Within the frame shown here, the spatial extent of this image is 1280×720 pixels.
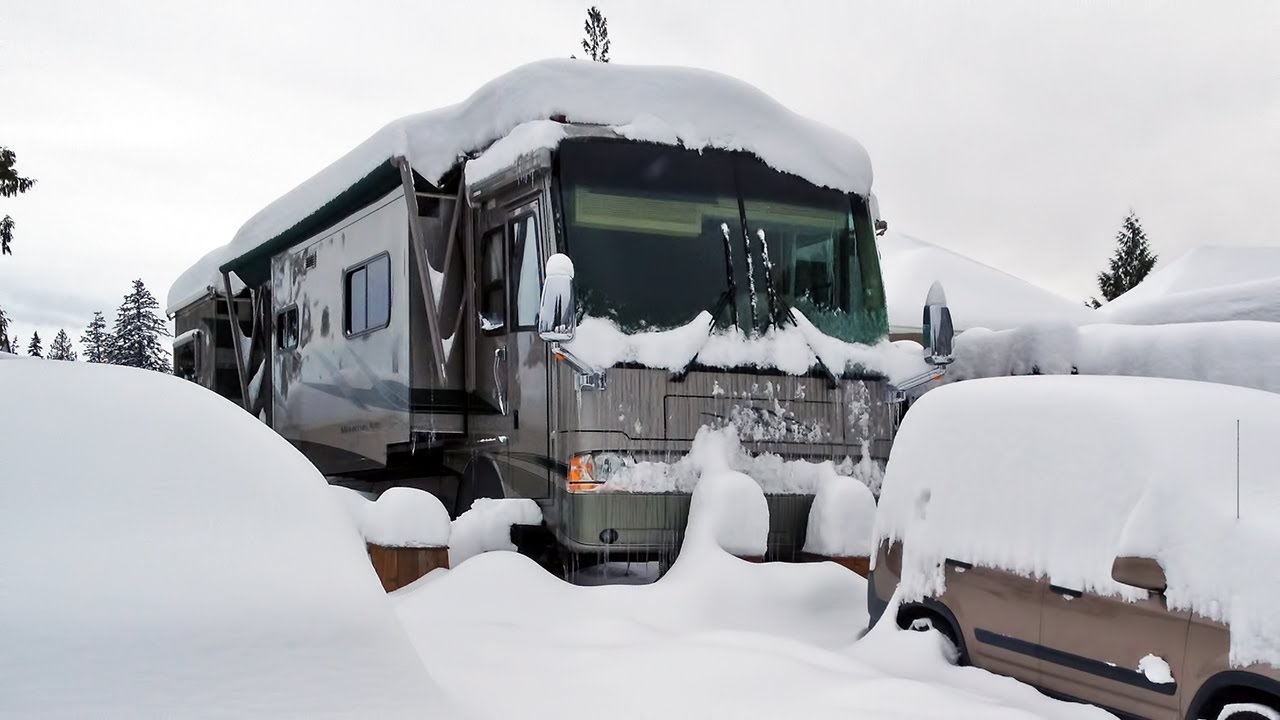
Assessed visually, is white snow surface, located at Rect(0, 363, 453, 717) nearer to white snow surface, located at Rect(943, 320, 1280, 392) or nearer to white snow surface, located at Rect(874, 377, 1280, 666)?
white snow surface, located at Rect(874, 377, 1280, 666)

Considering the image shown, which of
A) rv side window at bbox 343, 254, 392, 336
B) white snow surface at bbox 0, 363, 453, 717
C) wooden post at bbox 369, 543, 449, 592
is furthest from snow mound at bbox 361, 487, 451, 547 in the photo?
white snow surface at bbox 0, 363, 453, 717

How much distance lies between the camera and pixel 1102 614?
16.6 ft

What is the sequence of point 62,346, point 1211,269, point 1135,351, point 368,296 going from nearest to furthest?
point 368,296 → point 1135,351 → point 1211,269 → point 62,346

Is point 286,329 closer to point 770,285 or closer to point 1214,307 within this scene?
point 770,285

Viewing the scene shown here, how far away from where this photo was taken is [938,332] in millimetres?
8961

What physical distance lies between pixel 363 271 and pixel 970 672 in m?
6.66

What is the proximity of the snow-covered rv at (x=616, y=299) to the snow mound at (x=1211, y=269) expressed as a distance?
21.7m

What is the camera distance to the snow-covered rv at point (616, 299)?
8.05 metres

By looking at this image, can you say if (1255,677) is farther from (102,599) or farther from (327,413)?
(327,413)

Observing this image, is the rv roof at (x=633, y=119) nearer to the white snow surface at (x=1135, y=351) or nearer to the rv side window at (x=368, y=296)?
the rv side window at (x=368, y=296)

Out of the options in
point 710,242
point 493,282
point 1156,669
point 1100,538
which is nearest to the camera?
point 1156,669

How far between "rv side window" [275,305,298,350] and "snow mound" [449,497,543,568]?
15.8 feet

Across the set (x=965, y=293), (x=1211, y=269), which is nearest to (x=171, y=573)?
(x=965, y=293)

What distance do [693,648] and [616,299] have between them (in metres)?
2.80
